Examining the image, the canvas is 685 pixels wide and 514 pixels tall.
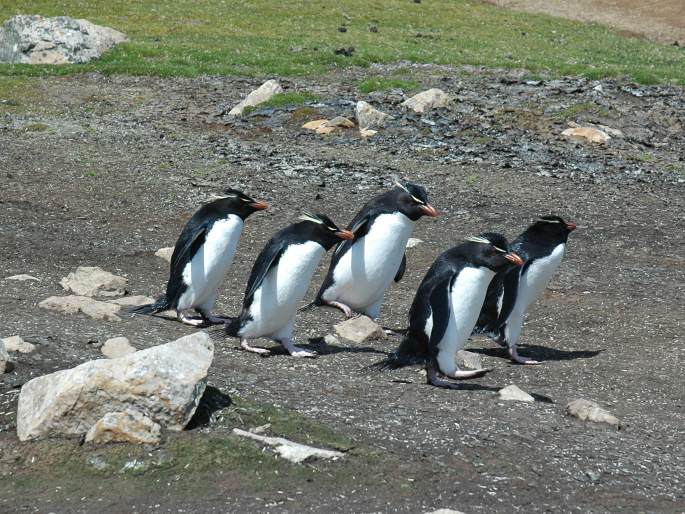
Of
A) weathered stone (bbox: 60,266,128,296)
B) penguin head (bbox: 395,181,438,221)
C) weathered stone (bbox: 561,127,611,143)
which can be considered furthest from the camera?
weathered stone (bbox: 561,127,611,143)

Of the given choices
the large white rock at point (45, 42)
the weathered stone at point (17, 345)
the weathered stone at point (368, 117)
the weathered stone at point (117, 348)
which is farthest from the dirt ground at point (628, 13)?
the weathered stone at point (17, 345)

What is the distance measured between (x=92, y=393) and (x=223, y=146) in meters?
10.9

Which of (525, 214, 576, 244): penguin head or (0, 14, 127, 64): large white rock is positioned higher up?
(525, 214, 576, 244): penguin head

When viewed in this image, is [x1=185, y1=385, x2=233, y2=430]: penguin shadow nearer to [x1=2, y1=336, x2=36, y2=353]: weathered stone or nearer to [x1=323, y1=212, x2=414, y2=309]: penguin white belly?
[x1=2, y1=336, x2=36, y2=353]: weathered stone

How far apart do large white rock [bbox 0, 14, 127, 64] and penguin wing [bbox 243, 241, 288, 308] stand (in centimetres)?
1664

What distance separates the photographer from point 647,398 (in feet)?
24.3

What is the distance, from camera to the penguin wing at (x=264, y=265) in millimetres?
7848

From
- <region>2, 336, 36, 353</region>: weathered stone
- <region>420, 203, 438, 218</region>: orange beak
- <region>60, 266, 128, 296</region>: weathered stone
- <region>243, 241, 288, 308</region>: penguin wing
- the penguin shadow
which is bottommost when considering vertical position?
<region>60, 266, 128, 296</region>: weathered stone

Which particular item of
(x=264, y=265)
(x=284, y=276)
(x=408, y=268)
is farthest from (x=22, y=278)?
(x=408, y=268)

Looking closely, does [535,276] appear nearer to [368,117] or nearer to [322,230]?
[322,230]

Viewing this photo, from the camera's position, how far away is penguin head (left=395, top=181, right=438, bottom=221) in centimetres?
880

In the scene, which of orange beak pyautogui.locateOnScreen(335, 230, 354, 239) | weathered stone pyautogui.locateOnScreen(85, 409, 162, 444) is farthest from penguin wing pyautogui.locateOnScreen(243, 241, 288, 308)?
weathered stone pyautogui.locateOnScreen(85, 409, 162, 444)

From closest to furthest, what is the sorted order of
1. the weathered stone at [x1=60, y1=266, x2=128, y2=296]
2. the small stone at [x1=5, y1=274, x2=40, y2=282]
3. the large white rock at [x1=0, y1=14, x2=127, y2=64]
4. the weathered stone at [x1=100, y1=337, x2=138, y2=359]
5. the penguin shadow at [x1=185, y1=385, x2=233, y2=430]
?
the penguin shadow at [x1=185, y1=385, x2=233, y2=430] < the weathered stone at [x1=100, y1=337, x2=138, y2=359] < the weathered stone at [x1=60, y1=266, x2=128, y2=296] < the small stone at [x1=5, y1=274, x2=40, y2=282] < the large white rock at [x1=0, y1=14, x2=127, y2=64]

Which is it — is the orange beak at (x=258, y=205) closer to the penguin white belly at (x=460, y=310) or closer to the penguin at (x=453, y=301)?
the penguin at (x=453, y=301)
